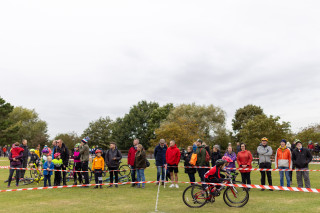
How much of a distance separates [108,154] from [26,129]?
74.6 metres

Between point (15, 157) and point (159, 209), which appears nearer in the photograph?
point (159, 209)

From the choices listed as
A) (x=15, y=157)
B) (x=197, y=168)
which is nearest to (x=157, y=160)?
(x=197, y=168)

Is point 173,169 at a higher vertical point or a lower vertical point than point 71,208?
higher

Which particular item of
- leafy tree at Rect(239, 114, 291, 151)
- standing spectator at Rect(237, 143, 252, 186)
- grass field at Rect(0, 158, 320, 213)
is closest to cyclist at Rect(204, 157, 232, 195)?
grass field at Rect(0, 158, 320, 213)

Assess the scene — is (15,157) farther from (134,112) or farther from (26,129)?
(26,129)

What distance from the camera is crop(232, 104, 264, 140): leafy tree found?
231 ft

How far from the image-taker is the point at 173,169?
12992mm

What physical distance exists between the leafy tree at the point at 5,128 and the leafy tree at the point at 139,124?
23.4 m

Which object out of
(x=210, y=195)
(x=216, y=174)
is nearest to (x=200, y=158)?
(x=216, y=174)

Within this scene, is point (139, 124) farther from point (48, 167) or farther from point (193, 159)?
point (193, 159)

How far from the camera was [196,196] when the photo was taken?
8617 millimetres

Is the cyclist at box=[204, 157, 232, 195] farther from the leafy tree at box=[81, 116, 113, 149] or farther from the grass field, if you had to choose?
the leafy tree at box=[81, 116, 113, 149]

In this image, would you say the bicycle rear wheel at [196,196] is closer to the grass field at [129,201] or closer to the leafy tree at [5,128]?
the grass field at [129,201]

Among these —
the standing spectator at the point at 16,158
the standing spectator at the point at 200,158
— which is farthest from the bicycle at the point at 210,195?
the standing spectator at the point at 16,158
